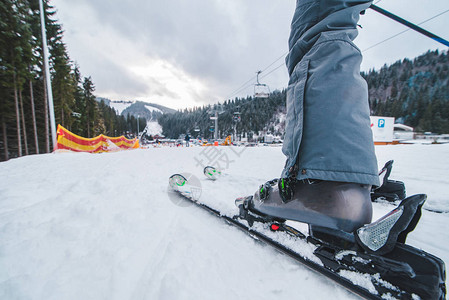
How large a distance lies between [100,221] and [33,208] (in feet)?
2.23

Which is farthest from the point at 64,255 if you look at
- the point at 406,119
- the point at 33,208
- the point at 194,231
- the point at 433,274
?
the point at 406,119

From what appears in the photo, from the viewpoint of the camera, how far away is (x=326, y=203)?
876 mm

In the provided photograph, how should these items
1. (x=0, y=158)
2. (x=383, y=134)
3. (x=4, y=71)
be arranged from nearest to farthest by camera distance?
(x=4, y=71)
(x=0, y=158)
(x=383, y=134)

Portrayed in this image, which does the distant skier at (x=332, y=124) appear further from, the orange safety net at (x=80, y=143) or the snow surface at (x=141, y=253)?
the orange safety net at (x=80, y=143)

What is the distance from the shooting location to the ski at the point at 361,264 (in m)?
0.68

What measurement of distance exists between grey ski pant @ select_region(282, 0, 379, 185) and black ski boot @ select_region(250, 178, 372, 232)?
8 cm

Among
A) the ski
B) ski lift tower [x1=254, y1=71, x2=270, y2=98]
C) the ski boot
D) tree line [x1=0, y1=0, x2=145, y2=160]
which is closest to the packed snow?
tree line [x1=0, y1=0, x2=145, y2=160]

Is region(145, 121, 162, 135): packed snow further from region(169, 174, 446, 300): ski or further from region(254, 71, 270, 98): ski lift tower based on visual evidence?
region(169, 174, 446, 300): ski

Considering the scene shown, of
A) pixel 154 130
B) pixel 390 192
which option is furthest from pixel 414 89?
pixel 154 130

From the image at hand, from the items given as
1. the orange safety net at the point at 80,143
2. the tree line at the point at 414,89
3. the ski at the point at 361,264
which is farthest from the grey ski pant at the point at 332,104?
the tree line at the point at 414,89

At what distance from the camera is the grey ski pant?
31.8 inches

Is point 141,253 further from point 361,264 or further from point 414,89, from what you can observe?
point 414,89

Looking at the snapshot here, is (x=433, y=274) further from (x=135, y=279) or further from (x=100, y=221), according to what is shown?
(x=100, y=221)

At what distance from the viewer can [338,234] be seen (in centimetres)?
87
